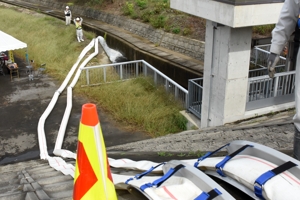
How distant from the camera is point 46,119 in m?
10.5

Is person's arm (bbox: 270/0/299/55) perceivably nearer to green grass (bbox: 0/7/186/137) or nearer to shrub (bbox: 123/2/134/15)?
green grass (bbox: 0/7/186/137)

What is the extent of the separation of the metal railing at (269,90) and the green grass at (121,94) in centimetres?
206

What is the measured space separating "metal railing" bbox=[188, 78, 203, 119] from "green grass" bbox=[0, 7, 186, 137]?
405 mm

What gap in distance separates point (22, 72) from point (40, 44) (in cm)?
285

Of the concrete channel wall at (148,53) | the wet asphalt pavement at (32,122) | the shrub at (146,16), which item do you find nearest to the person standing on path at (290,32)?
the wet asphalt pavement at (32,122)

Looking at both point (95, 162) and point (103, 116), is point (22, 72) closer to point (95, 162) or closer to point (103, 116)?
point (103, 116)

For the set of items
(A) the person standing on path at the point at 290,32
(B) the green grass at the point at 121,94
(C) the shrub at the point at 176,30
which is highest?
(A) the person standing on path at the point at 290,32

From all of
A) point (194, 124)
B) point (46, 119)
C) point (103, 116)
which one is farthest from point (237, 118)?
point (46, 119)

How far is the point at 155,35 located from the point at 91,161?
634 inches

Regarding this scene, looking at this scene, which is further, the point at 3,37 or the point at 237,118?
the point at 3,37

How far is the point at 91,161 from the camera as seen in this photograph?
8.77 feet

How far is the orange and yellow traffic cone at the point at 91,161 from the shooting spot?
8.74 ft

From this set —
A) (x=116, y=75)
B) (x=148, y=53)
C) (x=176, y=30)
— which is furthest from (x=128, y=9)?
(x=116, y=75)

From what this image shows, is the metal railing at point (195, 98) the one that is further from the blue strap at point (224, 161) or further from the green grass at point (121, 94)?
the blue strap at point (224, 161)
